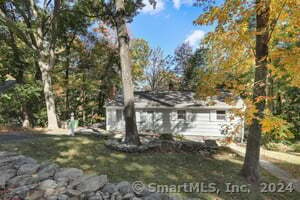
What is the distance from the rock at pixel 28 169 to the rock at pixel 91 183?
123 cm

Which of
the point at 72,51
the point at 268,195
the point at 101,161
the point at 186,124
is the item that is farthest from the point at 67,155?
the point at 72,51

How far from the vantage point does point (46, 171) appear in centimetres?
414

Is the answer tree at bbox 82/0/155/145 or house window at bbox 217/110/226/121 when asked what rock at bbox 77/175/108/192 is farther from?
house window at bbox 217/110/226/121

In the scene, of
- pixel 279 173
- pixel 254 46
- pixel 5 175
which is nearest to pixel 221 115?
pixel 279 173

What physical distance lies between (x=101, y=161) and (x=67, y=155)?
1.06m

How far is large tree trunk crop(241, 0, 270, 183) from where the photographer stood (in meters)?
4.80

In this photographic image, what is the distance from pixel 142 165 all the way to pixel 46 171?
257 cm

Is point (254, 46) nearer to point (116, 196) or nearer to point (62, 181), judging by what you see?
point (116, 196)

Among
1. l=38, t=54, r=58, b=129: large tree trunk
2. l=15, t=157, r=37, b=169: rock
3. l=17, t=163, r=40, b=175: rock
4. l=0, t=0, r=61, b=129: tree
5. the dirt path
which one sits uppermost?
l=0, t=0, r=61, b=129: tree

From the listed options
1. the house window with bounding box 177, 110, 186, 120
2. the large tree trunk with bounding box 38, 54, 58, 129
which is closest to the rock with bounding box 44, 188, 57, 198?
the large tree trunk with bounding box 38, 54, 58, 129

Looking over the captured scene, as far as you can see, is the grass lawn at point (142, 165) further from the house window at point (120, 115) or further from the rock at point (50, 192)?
the house window at point (120, 115)

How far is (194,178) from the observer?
5242mm

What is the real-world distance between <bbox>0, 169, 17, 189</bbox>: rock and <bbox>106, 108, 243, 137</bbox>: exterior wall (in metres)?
11.5

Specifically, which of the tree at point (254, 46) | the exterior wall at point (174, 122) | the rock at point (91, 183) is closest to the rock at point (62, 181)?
the rock at point (91, 183)
